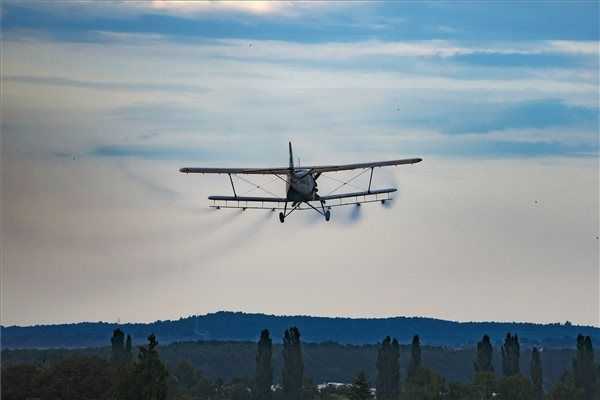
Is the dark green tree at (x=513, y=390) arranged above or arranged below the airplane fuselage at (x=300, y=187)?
below

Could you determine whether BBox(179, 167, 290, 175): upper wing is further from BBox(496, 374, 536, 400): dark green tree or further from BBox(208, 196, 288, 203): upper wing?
BBox(496, 374, 536, 400): dark green tree

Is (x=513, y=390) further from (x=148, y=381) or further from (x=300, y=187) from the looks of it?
(x=148, y=381)

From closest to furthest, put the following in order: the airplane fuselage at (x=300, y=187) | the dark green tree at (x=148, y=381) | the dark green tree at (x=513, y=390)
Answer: the airplane fuselage at (x=300, y=187) < the dark green tree at (x=148, y=381) < the dark green tree at (x=513, y=390)

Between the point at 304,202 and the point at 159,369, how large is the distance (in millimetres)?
17593

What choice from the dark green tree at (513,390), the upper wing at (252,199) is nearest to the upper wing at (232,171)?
the upper wing at (252,199)

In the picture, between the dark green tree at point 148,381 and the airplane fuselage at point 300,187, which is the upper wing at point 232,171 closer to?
the airplane fuselage at point 300,187

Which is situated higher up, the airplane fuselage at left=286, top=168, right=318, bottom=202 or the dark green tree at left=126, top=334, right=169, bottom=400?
the airplane fuselage at left=286, top=168, right=318, bottom=202

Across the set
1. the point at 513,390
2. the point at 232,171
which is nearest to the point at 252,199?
the point at 232,171

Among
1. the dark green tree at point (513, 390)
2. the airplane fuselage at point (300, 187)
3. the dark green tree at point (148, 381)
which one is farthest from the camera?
the dark green tree at point (513, 390)

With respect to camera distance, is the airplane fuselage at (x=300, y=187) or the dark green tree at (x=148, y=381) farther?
the dark green tree at (x=148, y=381)

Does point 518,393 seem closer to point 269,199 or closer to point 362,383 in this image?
point 362,383

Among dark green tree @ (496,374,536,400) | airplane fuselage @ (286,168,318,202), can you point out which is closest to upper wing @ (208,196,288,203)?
airplane fuselage @ (286,168,318,202)

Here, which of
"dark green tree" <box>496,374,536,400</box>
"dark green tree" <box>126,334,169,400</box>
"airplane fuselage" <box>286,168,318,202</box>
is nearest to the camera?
"airplane fuselage" <box>286,168,318,202</box>

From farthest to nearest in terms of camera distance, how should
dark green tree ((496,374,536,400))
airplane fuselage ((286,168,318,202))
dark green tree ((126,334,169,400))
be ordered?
dark green tree ((496,374,536,400)) → dark green tree ((126,334,169,400)) → airplane fuselage ((286,168,318,202))
